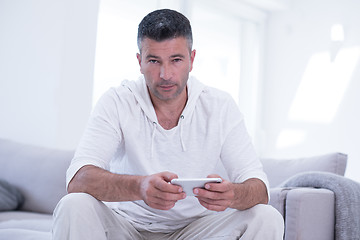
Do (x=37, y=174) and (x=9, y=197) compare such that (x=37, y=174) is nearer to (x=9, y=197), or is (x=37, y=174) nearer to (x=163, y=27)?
(x=9, y=197)

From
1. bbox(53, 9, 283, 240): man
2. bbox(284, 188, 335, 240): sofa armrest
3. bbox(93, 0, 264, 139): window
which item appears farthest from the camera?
bbox(93, 0, 264, 139): window

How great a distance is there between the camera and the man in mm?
1607

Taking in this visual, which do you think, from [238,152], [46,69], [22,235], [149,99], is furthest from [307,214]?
[46,69]

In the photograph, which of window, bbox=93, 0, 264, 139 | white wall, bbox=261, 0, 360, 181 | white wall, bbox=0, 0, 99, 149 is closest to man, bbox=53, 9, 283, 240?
white wall, bbox=0, 0, 99, 149

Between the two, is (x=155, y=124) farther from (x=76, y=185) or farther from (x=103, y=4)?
(x=103, y=4)

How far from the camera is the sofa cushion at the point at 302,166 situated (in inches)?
101

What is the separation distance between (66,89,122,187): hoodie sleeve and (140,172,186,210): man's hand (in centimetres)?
27

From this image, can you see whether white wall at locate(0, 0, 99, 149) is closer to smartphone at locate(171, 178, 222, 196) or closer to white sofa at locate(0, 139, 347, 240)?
white sofa at locate(0, 139, 347, 240)

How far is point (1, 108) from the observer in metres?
3.73

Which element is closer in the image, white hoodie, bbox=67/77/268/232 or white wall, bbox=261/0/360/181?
white hoodie, bbox=67/77/268/232

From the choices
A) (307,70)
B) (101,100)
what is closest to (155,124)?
(101,100)

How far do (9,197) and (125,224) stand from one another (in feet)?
4.34

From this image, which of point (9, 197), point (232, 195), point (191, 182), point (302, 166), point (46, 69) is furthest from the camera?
point (46, 69)

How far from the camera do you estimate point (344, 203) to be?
2.22 m
